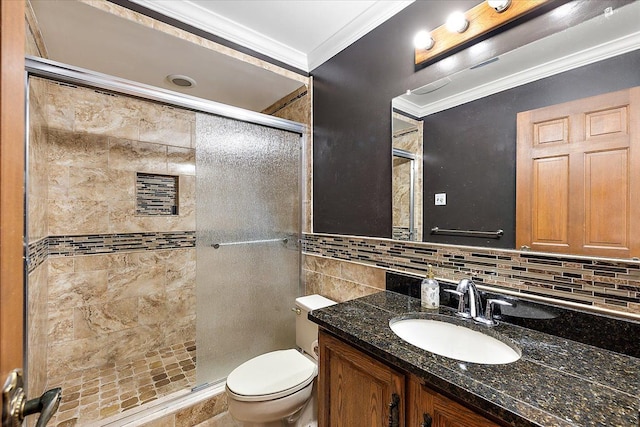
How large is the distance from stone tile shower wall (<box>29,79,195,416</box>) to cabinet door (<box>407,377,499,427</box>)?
2.16 meters

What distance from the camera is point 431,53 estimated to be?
54.6 inches

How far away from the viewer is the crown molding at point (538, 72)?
2.94 ft

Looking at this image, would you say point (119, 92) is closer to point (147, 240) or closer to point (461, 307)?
point (147, 240)

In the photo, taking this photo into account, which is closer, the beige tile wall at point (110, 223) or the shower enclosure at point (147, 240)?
the shower enclosure at point (147, 240)

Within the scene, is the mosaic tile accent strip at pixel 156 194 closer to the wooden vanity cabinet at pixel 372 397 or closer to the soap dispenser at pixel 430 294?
the wooden vanity cabinet at pixel 372 397

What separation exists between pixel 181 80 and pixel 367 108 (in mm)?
1535

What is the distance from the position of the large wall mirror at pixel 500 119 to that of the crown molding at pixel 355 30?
0.51 metres

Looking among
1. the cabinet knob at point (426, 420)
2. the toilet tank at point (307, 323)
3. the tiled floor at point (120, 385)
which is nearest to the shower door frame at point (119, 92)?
the tiled floor at point (120, 385)

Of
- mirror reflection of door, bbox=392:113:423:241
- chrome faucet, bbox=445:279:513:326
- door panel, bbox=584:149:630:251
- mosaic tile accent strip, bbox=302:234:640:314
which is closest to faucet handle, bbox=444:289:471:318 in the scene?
chrome faucet, bbox=445:279:513:326

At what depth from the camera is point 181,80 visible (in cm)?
218

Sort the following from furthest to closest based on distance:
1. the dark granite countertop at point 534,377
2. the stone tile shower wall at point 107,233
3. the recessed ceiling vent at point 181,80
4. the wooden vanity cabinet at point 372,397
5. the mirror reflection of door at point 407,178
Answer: the recessed ceiling vent at point 181,80 → the stone tile shower wall at point 107,233 → the mirror reflection of door at point 407,178 → the wooden vanity cabinet at point 372,397 → the dark granite countertop at point 534,377

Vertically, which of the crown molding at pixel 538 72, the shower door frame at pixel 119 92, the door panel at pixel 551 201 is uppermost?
the shower door frame at pixel 119 92

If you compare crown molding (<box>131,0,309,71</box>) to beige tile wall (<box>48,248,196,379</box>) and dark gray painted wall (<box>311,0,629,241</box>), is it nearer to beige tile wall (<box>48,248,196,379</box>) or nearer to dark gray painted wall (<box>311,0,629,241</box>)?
dark gray painted wall (<box>311,0,629,241</box>)

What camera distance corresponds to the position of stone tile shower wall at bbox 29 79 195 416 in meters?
2.00
